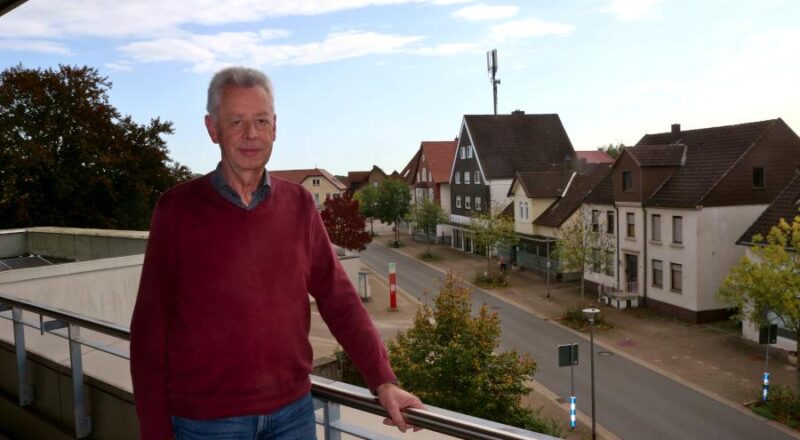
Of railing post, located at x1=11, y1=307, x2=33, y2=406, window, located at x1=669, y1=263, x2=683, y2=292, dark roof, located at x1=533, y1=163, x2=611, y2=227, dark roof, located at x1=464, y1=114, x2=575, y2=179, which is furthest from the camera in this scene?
dark roof, located at x1=464, y1=114, x2=575, y2=179

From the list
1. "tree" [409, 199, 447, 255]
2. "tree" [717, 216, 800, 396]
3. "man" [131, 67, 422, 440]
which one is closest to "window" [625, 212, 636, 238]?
"tree" [717, 216, 800, 396]

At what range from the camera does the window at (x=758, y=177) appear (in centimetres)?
2583

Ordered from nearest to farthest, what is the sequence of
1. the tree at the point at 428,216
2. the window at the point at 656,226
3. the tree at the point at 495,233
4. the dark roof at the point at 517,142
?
1. the window at the point at 656,226
2. the tree at the point at 495,233
3. the dark roof at the point at 517,142
4. the tree at the point at 428,216

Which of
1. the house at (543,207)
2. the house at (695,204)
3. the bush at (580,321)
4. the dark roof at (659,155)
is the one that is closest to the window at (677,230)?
the house at (695,204)

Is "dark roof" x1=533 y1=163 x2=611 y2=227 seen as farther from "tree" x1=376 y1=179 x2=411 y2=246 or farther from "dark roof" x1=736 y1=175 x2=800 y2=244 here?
"tree" x1=376 y1=179 x2=411 y2=246

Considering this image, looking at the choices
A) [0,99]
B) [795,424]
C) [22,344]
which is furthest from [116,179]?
[795,424]

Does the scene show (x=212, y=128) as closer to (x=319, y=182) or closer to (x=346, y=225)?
(x=346, y=225)

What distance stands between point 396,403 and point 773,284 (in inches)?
737

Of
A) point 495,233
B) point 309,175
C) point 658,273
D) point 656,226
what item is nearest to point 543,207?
point 495,233

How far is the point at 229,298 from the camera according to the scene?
80.6 inches

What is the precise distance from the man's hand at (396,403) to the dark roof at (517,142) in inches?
1713

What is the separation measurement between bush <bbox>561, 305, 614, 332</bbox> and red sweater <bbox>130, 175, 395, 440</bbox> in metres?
23.7

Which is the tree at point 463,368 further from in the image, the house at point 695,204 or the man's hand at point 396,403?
the house at point 695,204

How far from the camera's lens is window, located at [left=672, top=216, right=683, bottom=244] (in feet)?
84.9
